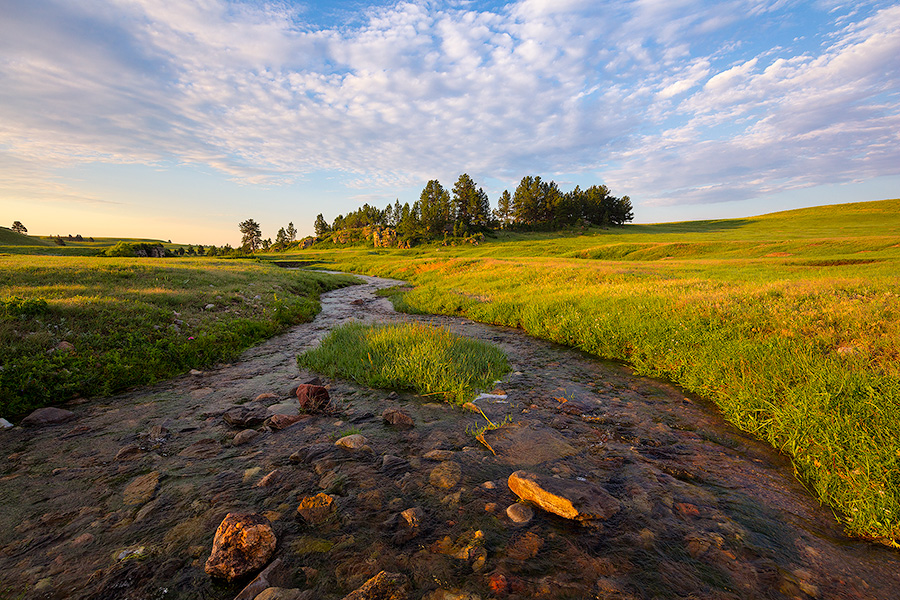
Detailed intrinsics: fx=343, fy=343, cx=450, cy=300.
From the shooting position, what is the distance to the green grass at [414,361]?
7.92 m

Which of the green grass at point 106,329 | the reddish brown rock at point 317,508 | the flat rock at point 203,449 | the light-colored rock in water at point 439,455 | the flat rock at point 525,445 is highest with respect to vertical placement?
the green grass at point 106,329

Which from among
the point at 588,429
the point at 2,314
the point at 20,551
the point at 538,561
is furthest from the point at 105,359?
the point at 588,429

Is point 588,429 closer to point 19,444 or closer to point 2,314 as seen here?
point 19,444

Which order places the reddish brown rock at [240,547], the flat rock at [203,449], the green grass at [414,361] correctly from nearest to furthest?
1. the reddish brown rock at [240,547]
2. the flat rock at [203,449]
3. the green grass at [414,361]

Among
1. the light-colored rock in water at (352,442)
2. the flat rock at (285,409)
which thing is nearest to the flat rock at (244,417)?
the flat rock at (285,409)

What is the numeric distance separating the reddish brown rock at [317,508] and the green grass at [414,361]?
3.54 meters

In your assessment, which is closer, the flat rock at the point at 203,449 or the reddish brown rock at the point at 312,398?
the flat rock at the point at 203,449

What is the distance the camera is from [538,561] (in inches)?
133

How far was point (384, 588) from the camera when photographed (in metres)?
2.99

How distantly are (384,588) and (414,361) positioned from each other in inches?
223

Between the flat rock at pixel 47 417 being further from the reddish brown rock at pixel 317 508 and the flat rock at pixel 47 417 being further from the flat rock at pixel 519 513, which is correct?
the flat rock at pixel 519 513

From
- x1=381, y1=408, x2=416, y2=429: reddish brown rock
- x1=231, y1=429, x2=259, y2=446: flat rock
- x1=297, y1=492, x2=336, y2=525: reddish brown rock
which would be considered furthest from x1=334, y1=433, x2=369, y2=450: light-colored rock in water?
x1=231, y1=429, x2=259, y2=446: flat rock

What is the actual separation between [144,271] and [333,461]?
19474 millimetres

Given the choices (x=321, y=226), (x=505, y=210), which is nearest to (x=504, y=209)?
(x=505, y=210)
